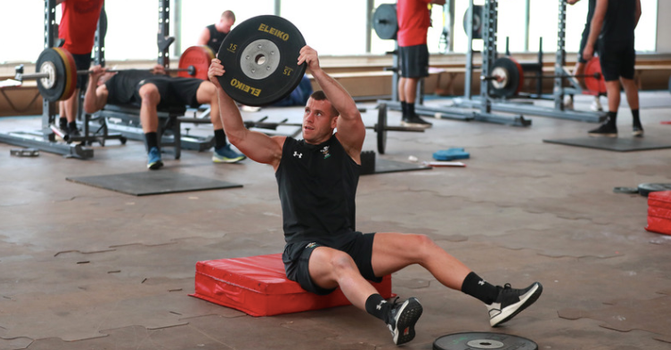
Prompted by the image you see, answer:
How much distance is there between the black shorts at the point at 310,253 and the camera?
2.30 m

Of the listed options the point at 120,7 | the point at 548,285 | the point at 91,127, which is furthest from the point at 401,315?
the point at 120,7

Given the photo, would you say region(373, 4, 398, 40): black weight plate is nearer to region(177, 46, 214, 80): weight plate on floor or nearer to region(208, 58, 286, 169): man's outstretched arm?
region(177, 46, 214, 80): weight plate on floor

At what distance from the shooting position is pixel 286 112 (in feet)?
27.3

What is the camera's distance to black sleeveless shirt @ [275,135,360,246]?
Result: 238 centimetres

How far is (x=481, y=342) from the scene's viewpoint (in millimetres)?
2082

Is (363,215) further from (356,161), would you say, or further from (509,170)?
(509,170)

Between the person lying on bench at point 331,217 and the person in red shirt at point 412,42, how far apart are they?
14.9 ft

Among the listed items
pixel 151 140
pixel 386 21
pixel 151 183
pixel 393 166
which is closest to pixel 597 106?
pixel 386 21

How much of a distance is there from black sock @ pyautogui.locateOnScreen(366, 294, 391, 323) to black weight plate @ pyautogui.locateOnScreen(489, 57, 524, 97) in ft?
18.6

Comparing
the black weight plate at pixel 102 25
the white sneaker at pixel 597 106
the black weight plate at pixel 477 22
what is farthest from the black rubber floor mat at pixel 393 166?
the white sneaker at pixel 597 106

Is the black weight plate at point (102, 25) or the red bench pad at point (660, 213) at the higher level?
the black weight plate at point (102, 25)

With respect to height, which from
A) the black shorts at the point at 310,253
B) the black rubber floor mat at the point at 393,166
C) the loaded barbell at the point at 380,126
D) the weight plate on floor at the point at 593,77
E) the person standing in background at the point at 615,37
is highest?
the person standing in background at the point at 615,37

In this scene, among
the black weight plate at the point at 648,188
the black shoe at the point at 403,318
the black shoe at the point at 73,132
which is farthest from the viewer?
the black shoe at the point at 73,132

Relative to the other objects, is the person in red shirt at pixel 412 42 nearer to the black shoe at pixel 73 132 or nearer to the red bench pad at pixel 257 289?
the black shoe at pixel 73 132
